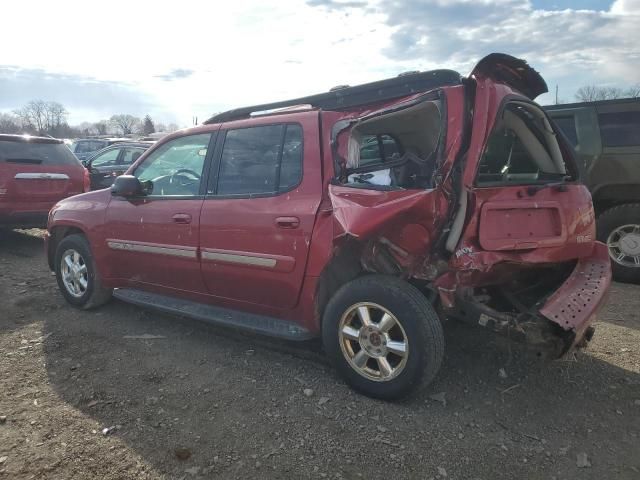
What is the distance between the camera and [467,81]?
279cm

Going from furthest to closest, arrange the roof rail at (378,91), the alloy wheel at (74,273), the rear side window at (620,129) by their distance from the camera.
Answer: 1. the rear side window at (620,129)
2. the alloy wheel at (74,273)
3. the roof rail at (378,91)

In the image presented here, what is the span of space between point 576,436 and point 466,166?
5.33 ft

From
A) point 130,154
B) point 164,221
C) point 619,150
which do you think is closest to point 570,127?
point 619,150

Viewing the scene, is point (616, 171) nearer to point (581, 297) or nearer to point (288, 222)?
point (581, 297)

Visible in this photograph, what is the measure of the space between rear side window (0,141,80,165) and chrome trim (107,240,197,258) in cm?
393

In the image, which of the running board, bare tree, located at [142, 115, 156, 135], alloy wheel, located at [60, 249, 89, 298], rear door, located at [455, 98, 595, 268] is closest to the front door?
the running board

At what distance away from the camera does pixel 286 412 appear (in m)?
2.96

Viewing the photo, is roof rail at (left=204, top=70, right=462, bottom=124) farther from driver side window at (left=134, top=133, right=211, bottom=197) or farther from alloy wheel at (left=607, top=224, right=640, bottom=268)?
alloy wheel at (left=607, top=224, right=640, bottom=268)

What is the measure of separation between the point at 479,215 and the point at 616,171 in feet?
12.9

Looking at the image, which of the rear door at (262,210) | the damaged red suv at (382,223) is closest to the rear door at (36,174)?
the damaged red suv at (382,223)

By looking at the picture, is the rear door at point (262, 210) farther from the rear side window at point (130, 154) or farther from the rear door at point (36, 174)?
the rear side window at point (130, 154)

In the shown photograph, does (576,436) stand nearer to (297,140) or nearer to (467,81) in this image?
(467,81)

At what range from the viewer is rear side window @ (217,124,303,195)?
3.42 m

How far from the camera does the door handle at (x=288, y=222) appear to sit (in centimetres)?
324
